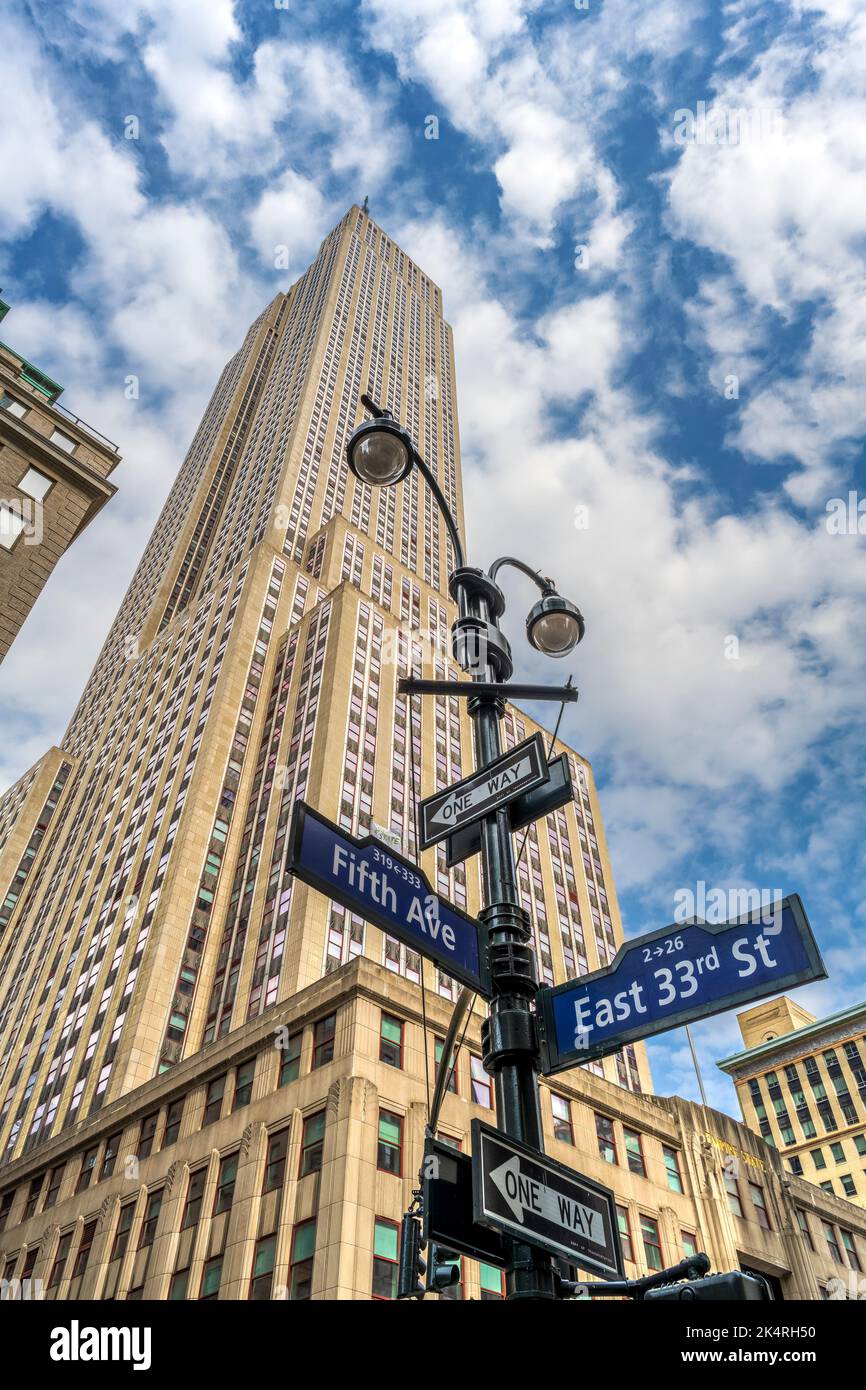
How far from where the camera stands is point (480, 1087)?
1555 inches

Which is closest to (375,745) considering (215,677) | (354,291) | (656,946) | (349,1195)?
(215,677)

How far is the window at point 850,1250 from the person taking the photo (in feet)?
162

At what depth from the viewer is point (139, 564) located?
130000mm

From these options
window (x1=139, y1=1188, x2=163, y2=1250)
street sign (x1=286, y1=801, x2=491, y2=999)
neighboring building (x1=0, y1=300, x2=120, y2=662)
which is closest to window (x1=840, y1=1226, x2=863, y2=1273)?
window (x1=139, y1=1188, x2=163, y2=1250)

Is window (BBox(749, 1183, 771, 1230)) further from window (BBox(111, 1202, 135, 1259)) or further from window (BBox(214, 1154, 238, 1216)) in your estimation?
window (BBox(111, 1202, 135, 1259))

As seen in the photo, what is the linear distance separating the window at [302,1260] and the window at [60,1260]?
47.1 ft

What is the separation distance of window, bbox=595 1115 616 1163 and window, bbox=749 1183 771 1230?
29.1ft

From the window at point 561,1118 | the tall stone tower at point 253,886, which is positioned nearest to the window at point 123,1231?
the tall stone tower at point 253,886

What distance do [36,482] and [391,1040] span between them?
2554 centimetres

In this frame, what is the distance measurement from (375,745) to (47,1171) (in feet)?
117

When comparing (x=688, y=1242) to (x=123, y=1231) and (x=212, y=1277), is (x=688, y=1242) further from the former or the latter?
(x=123, y=1231)

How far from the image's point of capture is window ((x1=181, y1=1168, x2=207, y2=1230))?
3578 centimetres

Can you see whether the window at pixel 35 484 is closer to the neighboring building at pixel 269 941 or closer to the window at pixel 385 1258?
the neighboring building at pixel 269 941
